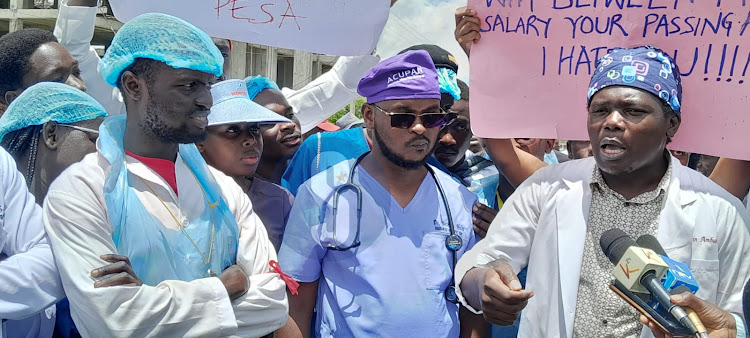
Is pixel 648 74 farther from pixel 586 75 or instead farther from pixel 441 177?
pixel 441 177

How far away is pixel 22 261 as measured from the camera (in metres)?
2.34

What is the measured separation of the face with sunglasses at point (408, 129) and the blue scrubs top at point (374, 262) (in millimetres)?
173

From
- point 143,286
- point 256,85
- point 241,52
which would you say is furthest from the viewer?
point 241,52

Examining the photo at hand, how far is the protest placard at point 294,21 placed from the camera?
369 centimetres

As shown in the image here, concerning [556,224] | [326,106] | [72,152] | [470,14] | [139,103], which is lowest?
[326,106]

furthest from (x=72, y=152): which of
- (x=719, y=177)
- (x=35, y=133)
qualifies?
(x=719, y=177)

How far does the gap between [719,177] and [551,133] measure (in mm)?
679

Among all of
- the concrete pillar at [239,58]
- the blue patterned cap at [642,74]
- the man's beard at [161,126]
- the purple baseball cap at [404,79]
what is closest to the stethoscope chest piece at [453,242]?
the purple baseball cap at [404,79]

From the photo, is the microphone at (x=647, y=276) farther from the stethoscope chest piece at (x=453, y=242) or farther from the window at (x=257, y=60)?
the window at (x=257, y=60)

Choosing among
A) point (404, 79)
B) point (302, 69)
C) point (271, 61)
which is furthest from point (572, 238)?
point (302, 69)

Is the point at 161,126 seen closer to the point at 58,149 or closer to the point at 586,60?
the point at 58,149

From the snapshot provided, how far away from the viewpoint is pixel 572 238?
2.45 metres

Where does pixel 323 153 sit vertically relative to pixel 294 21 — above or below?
below

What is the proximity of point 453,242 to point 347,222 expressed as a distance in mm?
457
